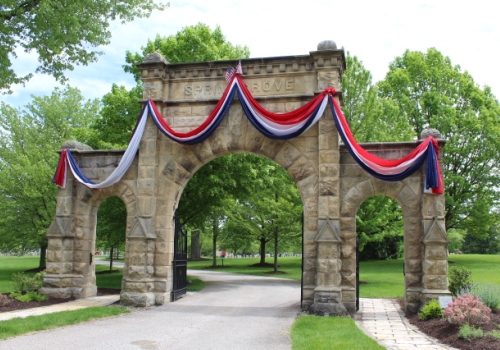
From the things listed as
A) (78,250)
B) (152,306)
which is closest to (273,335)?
(152,306)

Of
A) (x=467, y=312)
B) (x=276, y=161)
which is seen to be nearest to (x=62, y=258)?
(x=276, y=161)

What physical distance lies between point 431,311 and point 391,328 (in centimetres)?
118

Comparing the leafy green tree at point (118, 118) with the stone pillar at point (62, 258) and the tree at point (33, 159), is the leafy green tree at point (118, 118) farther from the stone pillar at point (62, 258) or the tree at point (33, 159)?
the stone pillar at point (62, 258)

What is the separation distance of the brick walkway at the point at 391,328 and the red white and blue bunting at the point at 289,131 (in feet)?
11.7

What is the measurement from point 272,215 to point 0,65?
713 inches

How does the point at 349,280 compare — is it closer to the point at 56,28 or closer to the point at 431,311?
the point at 431,311

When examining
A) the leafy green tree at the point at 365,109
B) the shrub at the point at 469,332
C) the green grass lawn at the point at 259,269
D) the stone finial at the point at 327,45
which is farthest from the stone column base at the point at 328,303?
the green grass lawn at the point at 259,269

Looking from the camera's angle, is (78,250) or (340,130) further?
(78,250)

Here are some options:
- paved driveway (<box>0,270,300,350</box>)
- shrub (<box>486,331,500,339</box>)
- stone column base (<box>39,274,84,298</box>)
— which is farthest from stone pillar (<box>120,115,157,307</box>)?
shrub (<box>486,331,500,339</box>)

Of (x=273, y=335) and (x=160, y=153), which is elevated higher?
(x=160, y=153)

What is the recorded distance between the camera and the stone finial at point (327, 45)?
13134 mm

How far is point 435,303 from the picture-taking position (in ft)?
35.7

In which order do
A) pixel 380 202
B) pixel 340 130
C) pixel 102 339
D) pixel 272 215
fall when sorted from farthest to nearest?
pixel 272 215 → pixel 380 202 → pixel 340 130 → pixel 102 339

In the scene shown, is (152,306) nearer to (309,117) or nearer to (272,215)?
(309,117)
